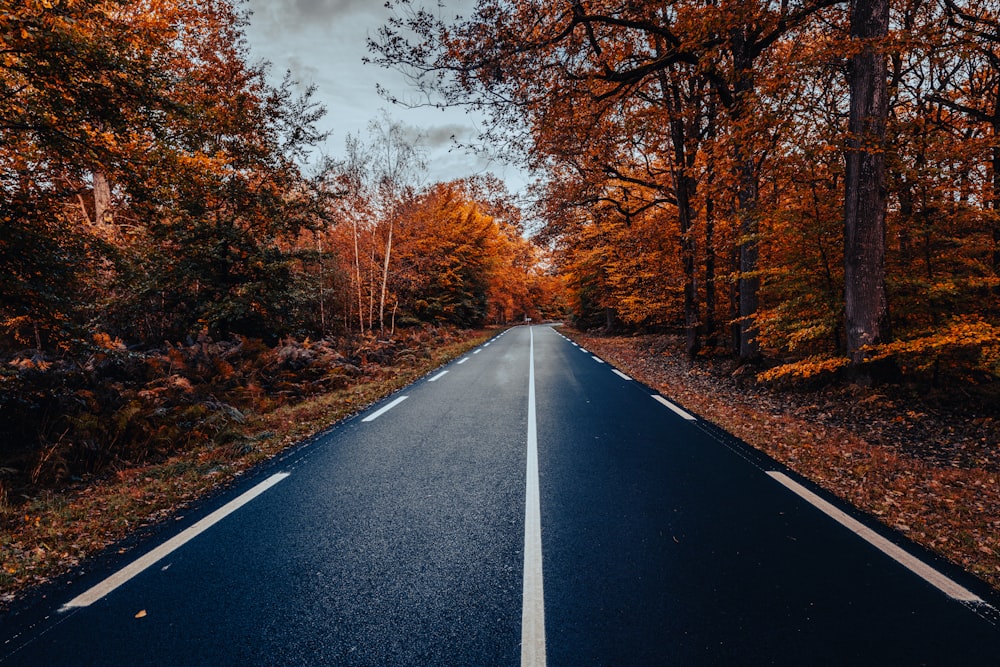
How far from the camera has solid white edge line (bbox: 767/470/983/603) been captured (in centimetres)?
260

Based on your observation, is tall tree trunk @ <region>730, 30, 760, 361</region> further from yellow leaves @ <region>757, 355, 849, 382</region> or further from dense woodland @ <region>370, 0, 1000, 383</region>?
yellow leaves @ <region>757, 355, 849, 382</region>

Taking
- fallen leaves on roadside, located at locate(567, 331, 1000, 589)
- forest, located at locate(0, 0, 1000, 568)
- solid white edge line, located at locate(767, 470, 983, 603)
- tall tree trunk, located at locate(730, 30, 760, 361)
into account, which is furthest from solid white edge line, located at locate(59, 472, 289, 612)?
tall tree trunk, located at locate(730, 30, 760, 361)

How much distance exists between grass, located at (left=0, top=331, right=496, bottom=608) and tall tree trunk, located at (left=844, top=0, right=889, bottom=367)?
29.1ft

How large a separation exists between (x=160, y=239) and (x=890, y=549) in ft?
44.6

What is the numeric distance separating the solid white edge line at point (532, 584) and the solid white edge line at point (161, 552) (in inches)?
106

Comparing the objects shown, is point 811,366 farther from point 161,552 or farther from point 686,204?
point 161,552

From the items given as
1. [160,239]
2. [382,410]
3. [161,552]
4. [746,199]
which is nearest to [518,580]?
[161,552]

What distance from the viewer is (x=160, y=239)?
998 centimetres

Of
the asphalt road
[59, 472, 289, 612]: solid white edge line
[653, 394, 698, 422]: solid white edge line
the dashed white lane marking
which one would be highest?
[653, 394, 698, 422]: solid white edge line

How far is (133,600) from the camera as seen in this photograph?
262 cm

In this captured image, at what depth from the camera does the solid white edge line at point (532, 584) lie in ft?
7.07

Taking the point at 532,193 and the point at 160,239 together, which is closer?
the point at 160,239

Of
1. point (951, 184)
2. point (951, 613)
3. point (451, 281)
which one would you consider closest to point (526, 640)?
point (951, 613)

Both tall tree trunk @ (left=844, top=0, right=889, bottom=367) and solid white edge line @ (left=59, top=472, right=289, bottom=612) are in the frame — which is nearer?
solid white edge line @ (left=59, top=472, right=289, bottom=612)
